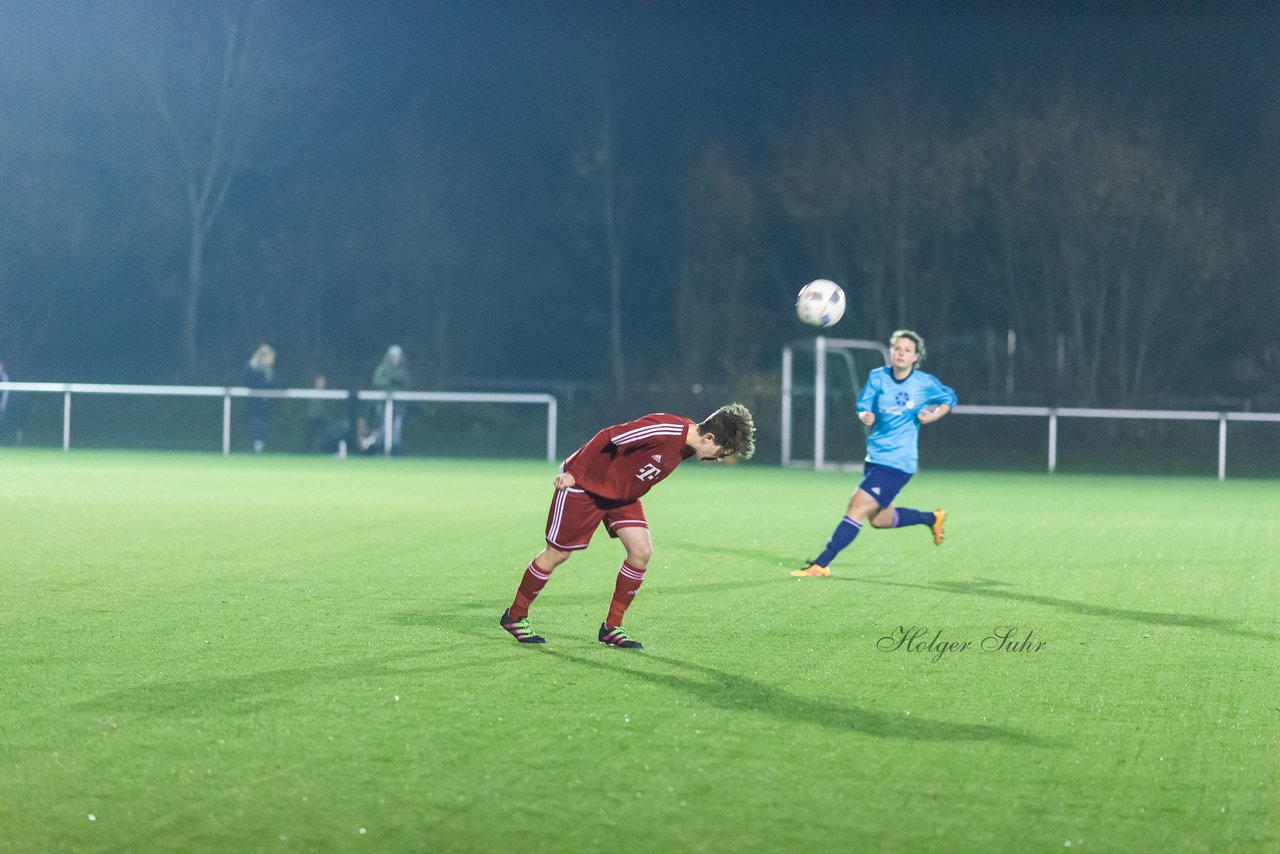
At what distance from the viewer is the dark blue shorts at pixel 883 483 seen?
10102mm

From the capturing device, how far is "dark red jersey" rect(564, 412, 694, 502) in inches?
267

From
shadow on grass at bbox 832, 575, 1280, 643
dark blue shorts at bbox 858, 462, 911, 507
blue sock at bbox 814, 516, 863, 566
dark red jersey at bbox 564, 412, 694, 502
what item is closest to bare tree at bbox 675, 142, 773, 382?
dark blue shorts at bbox 858, 462, 911, 507

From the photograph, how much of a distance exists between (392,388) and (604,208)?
16.5 m

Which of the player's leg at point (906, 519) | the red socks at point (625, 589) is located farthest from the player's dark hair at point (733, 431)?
the player's leg at point (906, 519)

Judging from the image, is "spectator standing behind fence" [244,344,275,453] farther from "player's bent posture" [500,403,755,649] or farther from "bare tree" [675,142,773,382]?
"player's bent posture" [500,403,755,649]

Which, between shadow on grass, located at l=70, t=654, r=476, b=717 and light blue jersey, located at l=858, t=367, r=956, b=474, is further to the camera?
light blue jersey, located at l=858, t=367, r=956, b=474

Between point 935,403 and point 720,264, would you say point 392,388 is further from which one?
point 935,403

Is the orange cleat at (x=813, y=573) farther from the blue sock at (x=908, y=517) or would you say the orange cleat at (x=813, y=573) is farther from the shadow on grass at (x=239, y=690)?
the shadow on grass at (x=239, y=690)

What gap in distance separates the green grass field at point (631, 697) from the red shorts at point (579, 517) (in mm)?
492

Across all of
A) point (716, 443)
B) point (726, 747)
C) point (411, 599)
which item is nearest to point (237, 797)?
point (726, 747)

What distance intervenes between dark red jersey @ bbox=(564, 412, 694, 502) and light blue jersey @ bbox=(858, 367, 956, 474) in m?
3.53

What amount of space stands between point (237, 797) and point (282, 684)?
1.68 m

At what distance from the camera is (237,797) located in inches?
165

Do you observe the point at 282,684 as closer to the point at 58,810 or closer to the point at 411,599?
the point at 58,810
